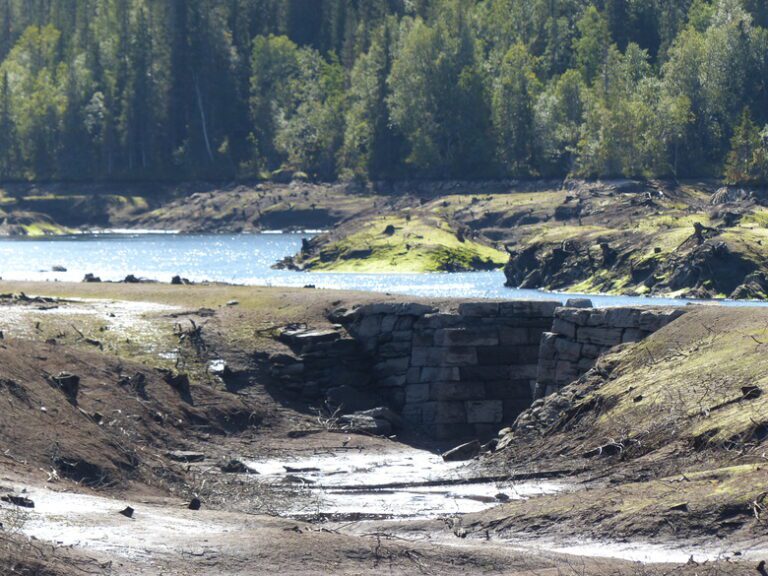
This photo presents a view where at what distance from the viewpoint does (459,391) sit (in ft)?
143

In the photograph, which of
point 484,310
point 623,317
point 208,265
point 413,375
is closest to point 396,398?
point 413,375

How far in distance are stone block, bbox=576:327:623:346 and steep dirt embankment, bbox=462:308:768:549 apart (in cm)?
137

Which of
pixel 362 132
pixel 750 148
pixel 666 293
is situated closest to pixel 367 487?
pixel 666 293

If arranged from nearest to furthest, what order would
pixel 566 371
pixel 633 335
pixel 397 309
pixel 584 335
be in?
pixel 633 335 → pixel 584 335 → pixel 566 371 → pixel 397 309

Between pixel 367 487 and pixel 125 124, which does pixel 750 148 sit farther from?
pixel 367 487

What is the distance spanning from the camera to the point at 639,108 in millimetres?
149500

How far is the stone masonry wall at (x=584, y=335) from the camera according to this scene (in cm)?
3900

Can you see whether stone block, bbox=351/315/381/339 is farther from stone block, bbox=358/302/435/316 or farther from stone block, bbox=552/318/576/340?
stone block, bbox=552/318/576/340

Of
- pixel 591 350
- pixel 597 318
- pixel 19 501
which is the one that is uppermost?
pixel 19 501

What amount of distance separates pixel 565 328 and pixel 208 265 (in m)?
89.2

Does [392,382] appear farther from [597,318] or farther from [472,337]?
[597,318]

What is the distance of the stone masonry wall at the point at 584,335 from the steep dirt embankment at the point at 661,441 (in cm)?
107

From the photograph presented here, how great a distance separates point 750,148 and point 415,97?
4019cm

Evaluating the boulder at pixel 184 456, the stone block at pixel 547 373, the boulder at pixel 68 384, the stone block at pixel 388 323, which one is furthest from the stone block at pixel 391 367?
the boulder at pixel 68 384
